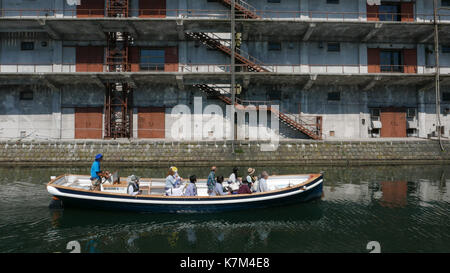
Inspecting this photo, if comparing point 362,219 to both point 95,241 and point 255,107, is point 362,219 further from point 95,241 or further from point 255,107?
point 255,107

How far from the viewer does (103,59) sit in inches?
970

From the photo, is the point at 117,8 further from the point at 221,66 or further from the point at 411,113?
the point at 411,113

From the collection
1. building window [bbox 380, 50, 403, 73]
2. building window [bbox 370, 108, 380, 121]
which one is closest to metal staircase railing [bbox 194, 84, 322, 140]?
building window [bbox 370, 108, 380, 121]

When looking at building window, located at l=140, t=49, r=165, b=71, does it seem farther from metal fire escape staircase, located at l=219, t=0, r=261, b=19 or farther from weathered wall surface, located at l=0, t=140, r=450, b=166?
weathered wall surface, located at l=0, t=140, r=450, b=166

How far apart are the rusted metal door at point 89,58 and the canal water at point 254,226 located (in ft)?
49.2

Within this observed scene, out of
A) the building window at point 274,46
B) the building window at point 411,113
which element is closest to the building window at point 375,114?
the building window at point 411,113

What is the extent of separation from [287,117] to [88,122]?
19.5 metres

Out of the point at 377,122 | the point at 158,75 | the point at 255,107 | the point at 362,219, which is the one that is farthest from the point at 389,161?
the point at 158,75

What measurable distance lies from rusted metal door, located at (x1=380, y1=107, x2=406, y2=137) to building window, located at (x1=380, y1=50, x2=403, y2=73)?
4.14m

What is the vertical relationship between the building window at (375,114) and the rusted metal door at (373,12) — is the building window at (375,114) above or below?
below

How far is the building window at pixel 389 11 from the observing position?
1016 inches

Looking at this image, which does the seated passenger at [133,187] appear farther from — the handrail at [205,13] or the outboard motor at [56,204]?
the handrail at [205,13]

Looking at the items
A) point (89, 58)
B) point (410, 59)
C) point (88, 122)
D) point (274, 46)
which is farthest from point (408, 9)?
point (88, 122)

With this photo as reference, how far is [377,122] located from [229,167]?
→ 1671 centimetres
